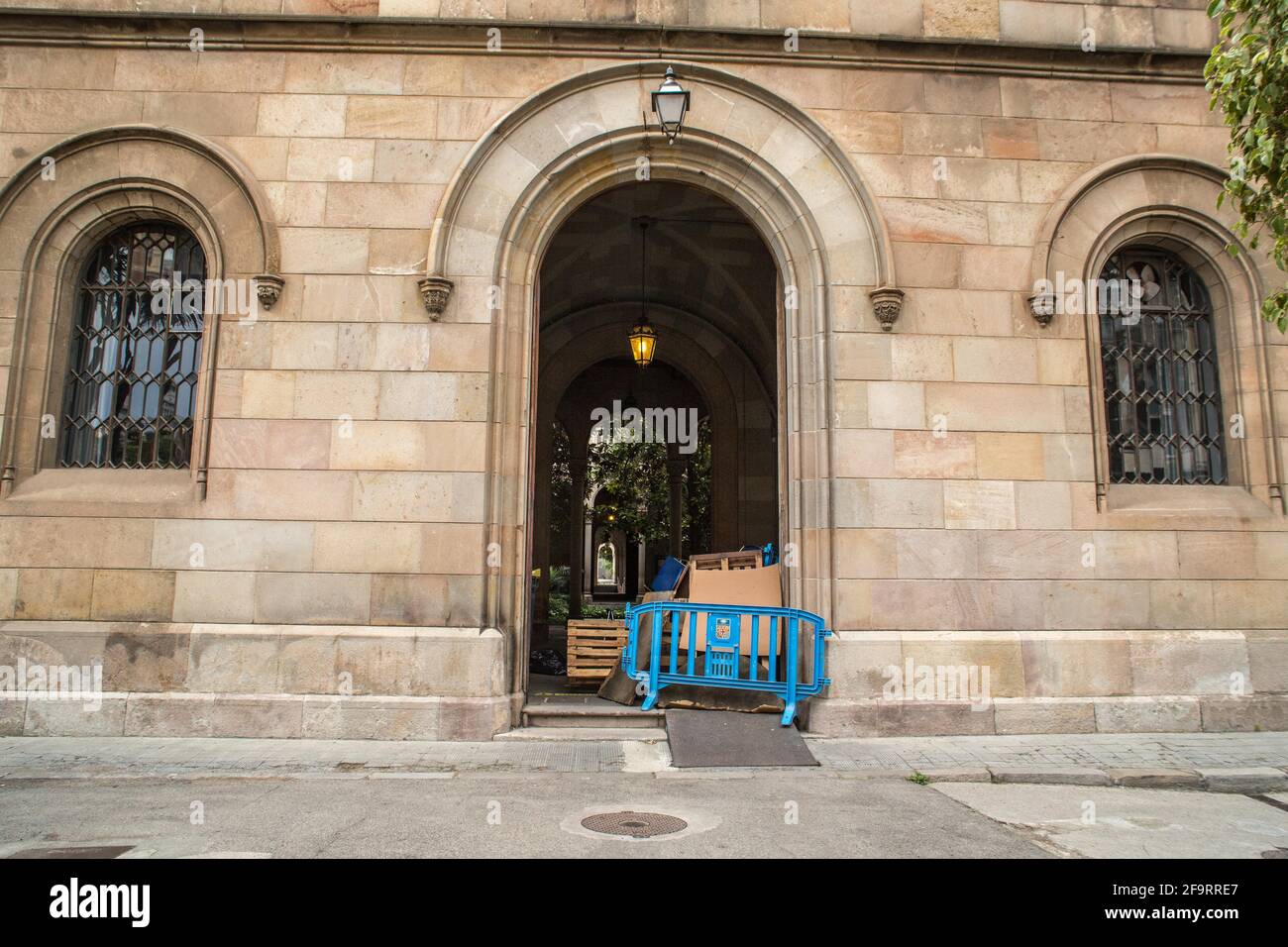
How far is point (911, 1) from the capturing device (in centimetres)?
853

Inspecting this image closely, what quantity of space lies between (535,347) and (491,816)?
193 inches

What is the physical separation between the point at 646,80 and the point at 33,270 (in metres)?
6.56

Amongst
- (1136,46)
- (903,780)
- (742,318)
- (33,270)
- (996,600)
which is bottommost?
(903,780)

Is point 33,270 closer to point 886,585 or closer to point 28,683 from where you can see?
point 28,683

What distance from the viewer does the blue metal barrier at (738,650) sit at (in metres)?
7.48

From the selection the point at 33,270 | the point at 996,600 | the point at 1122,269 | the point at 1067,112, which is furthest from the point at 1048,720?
the point at 33,270

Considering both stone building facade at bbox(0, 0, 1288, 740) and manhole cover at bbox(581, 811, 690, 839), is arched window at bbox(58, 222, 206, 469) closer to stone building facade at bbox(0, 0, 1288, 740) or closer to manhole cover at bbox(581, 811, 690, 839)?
stone building facade at bbox(0, 0, 1288, 740)

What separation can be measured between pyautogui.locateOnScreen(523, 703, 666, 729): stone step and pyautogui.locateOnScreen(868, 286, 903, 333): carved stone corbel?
14.7ft

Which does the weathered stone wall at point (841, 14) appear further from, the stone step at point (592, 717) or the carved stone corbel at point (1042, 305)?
the stone step at point (592, 717)

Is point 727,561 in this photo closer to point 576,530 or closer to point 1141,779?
point 1141,779

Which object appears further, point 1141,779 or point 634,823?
point 1141,779

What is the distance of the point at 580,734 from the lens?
24.0 ft

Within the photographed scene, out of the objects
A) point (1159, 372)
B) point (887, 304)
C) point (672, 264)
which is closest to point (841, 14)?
point (887, 304)

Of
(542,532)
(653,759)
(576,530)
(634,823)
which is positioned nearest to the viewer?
(634,823)
